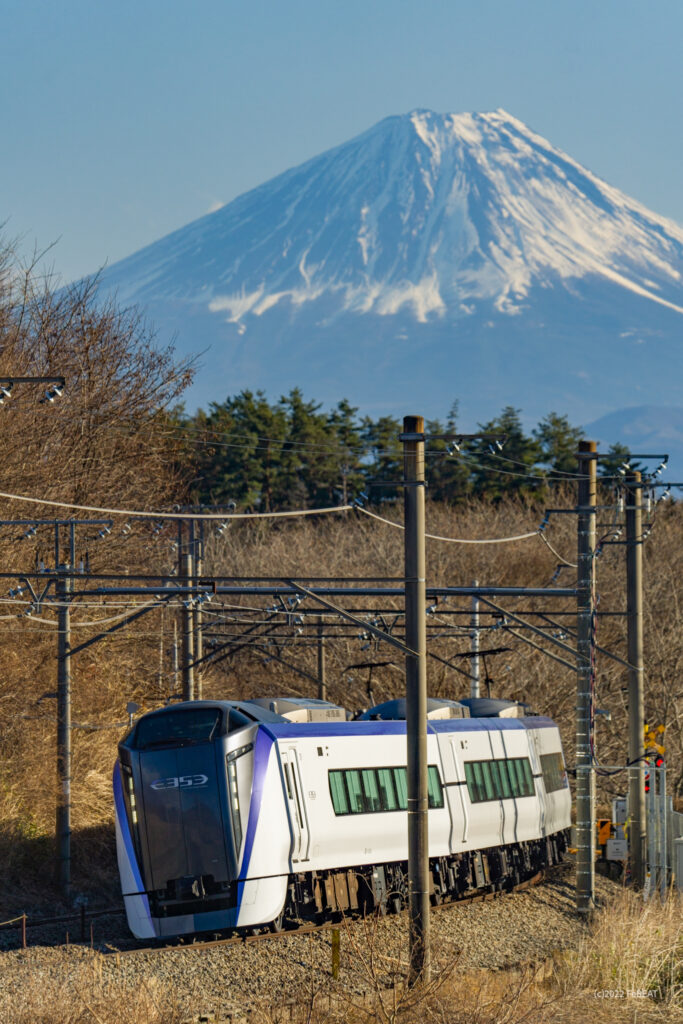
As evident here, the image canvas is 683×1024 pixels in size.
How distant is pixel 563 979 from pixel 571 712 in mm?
29535

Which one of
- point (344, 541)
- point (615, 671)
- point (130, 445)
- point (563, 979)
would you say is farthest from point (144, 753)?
point (344, 541)

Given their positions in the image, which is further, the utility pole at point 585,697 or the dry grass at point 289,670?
the dry grass at point 289,670

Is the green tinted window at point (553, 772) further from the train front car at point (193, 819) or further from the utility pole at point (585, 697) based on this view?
the train front car at point (193, 819)

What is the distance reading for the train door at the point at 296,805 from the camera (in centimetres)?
1922

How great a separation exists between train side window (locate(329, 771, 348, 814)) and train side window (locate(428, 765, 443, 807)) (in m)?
2.44

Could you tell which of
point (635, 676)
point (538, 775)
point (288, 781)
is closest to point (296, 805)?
point (288, 781)

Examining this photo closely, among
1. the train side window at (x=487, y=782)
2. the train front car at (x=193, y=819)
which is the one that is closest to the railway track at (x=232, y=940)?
the train front car at (x=193, y=819)

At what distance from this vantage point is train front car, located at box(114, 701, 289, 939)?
723 inches

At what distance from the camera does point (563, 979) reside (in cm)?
1758

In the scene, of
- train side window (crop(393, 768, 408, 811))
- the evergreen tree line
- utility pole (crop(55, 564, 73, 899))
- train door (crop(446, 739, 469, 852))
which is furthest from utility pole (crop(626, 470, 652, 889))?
the evergreen tree line

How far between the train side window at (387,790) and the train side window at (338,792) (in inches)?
43.1

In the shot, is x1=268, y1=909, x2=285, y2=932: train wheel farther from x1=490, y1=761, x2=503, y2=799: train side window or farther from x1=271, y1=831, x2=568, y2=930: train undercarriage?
x1=490, y1=761, x2=503, y2=799: train side window

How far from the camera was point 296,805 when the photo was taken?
63.5ft

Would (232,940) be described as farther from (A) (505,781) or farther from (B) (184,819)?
(A) (505,781)
